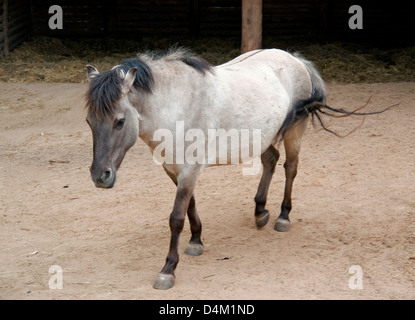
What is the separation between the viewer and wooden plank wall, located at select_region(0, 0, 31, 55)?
1254cm

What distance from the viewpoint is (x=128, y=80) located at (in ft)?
14.5

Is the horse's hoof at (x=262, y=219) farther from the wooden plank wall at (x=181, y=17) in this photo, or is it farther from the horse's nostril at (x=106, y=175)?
the wooden plank wall at (x=181, y=17)

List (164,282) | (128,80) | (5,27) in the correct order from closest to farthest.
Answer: (128,80)
(164,282)
(5,27)

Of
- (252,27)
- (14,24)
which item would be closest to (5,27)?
(14,24)

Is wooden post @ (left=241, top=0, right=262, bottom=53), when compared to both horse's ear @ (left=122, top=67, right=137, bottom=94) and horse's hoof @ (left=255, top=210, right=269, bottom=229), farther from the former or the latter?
horse's ear @ (left=122, top=67, right=137, bottom=94)

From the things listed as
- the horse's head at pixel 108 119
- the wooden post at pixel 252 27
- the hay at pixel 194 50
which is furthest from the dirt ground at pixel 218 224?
the hay at pixel 194 50

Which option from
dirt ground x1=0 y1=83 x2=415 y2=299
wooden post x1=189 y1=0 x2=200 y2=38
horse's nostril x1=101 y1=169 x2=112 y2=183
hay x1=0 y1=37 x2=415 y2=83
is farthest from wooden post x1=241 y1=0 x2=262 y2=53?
wooden post x1=189 y1=0 x2=200 y2=38

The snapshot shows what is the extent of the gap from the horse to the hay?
535 cm

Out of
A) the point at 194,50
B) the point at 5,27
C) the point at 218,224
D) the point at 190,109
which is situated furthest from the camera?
the point at 194,50

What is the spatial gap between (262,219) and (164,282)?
1436 mm

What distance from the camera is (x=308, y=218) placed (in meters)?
6.02

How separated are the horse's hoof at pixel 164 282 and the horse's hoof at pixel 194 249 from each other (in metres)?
0.63

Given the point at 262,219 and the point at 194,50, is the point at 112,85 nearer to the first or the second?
the point at 262,219

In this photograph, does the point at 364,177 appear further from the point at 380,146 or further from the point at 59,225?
the point at 59,225
